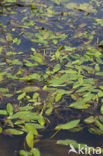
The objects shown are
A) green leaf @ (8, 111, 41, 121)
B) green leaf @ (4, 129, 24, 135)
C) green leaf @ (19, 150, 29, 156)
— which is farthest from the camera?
green leaf @ (8, 111, 41, 121)

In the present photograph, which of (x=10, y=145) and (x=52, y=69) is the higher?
(x=52, y=69)

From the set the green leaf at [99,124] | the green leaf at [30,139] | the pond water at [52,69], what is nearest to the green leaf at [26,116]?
the pond water at [52,69]

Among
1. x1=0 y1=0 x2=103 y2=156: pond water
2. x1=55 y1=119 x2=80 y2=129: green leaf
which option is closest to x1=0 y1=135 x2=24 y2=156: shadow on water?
x1=0 y1=0 x2=103 y2=156: pond water

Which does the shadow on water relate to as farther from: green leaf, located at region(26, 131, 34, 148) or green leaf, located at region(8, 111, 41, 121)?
green leaf, located at region(8, 111, 41, 121)

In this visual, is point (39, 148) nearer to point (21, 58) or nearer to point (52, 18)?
point (21, 58)

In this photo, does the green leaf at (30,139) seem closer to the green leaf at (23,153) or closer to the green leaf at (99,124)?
the green leaf at (23,153)

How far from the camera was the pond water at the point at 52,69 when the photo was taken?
1.69 metres

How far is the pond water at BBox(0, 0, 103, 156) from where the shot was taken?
5.56ft

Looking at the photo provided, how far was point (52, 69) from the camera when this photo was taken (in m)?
2.38

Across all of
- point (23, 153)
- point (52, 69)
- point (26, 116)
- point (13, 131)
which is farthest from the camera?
point (52, 69)

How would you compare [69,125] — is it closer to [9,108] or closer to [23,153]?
[23,153]

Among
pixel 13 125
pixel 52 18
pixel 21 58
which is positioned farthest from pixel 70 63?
→ pixel 52 18

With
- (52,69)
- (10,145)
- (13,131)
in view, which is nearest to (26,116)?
(13,131)

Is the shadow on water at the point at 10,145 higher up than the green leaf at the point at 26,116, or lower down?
lower down
